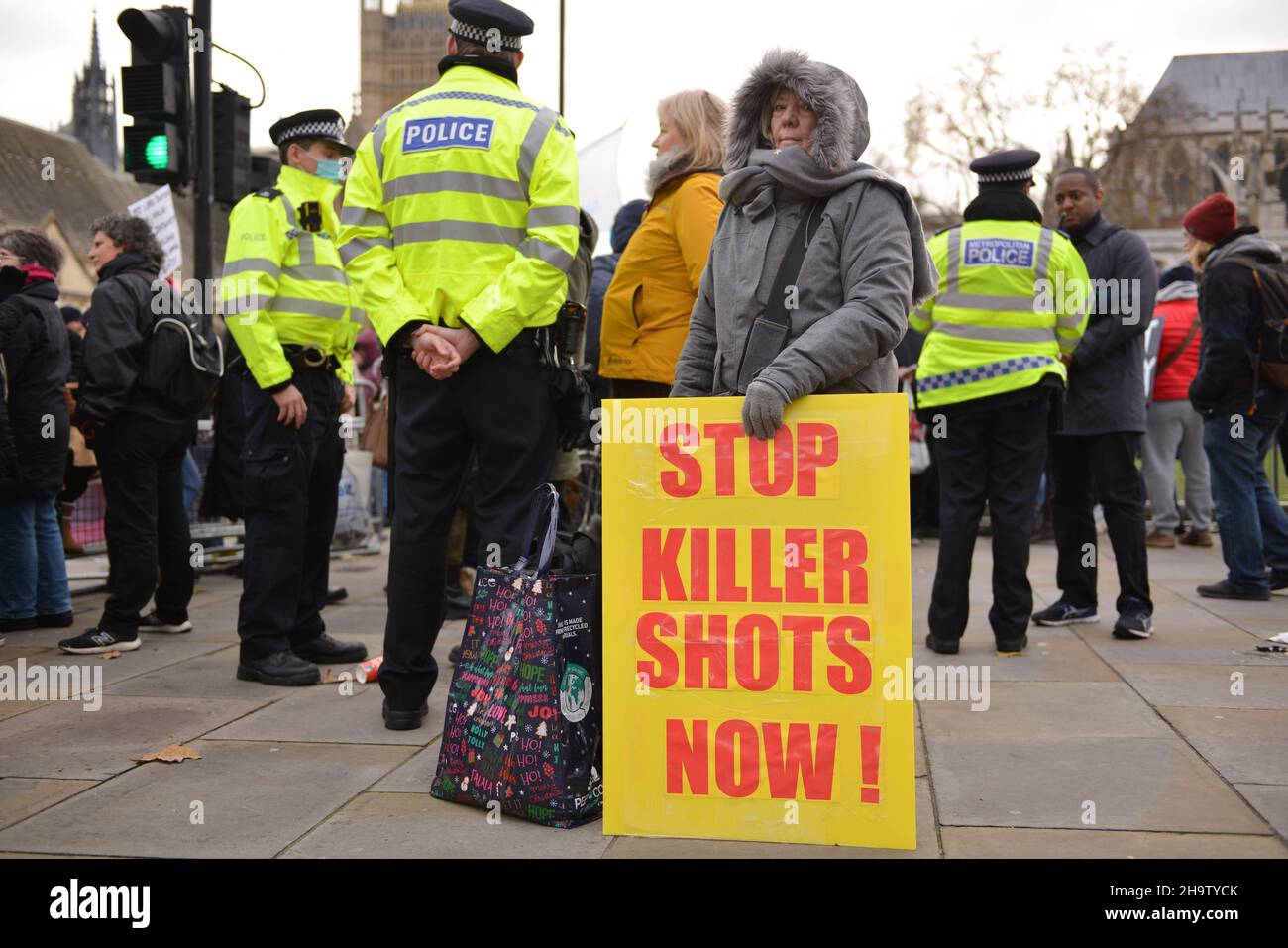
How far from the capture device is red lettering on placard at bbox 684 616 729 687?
3238 mm

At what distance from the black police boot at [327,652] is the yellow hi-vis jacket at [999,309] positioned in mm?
2743

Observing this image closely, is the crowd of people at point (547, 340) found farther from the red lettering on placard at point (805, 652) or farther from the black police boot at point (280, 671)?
the red lettering on placard at point (805, 652)

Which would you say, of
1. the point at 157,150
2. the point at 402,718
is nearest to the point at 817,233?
the point at 402,718

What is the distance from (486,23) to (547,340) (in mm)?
1063

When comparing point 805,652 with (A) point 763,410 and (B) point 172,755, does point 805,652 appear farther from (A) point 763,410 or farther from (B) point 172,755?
(B) point 172,755

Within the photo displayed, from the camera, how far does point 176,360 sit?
6137 mm

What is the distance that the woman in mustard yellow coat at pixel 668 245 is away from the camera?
4.50 m

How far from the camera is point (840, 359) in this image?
132 inches

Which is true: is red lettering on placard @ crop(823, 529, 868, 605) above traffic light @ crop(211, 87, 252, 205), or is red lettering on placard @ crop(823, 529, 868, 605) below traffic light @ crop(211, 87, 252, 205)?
below

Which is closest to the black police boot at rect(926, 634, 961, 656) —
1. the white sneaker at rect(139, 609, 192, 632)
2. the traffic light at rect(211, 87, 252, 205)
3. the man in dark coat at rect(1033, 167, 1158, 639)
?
the man in dark coat at rect(1033, 167, 1158, 639)

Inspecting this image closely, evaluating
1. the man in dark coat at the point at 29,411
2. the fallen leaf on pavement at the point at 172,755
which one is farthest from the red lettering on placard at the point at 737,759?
the man in dark coat at the point at 29,411

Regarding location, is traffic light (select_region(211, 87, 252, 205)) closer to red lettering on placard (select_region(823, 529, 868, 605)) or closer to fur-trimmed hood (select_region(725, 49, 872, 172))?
fur-trimmed hood (select_region(725, 49, 872, 172))

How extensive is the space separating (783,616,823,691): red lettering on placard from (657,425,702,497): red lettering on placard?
0.42 meters
